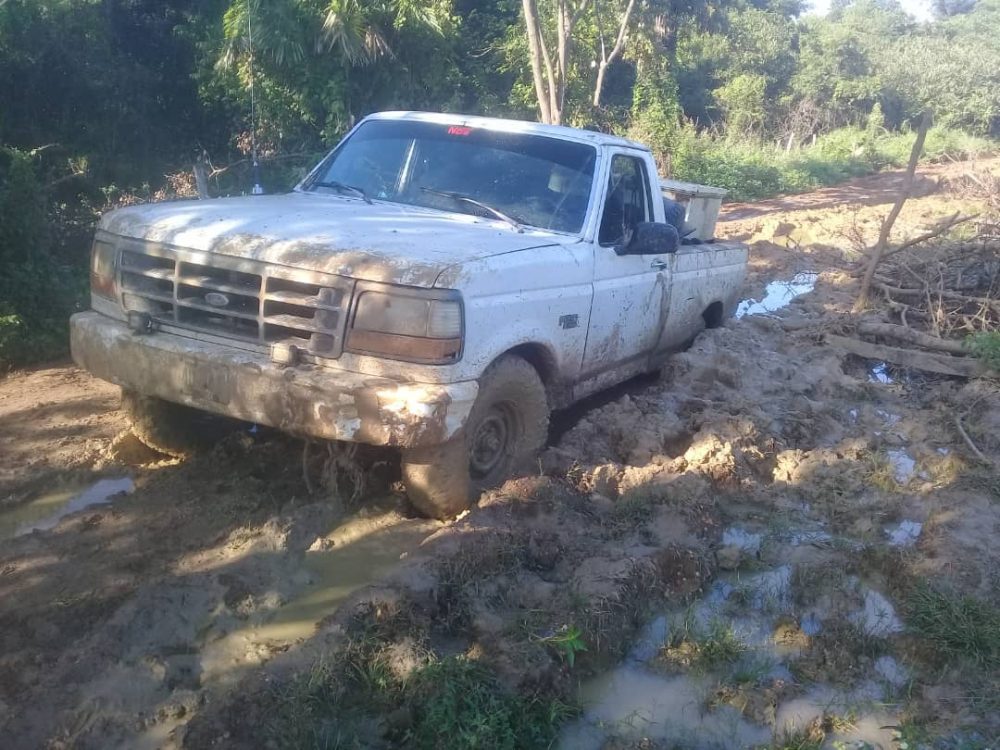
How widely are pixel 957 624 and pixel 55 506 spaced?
407 centimetres

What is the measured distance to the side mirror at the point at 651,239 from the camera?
5.24 metres

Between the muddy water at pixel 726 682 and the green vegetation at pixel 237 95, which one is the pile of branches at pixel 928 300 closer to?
the muddy water at pixel 726 682

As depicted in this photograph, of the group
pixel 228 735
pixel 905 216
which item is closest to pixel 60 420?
pixel 228 735

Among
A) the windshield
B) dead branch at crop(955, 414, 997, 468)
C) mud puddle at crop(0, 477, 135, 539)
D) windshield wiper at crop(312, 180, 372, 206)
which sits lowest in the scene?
mud puddle at crop(0, 477, 135, 539)

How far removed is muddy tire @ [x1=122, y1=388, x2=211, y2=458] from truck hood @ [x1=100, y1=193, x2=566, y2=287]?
93cm

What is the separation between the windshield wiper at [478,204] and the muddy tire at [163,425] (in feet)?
6.09

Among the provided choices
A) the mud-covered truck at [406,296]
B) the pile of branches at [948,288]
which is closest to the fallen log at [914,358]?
the pile of branches at [948,288]

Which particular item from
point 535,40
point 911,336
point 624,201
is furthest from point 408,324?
point 535,40

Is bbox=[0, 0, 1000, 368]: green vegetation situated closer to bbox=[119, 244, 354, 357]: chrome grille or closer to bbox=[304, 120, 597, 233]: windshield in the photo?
bbox=[119, 244, 354, 357]: chrome grille

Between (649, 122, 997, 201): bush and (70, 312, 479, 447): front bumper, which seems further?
(649, 122, 997, 201): bush

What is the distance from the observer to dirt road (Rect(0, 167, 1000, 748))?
303 centimetres

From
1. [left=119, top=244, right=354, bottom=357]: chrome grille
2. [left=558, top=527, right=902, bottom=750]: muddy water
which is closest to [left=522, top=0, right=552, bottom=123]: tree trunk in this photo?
[left=119, top=244, right=354, bottom=357]: chrome grille

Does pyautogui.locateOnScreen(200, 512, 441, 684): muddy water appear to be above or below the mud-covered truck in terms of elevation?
below

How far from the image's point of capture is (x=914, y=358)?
7.79 metres
